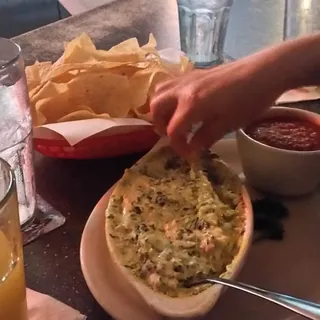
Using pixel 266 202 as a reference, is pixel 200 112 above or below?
above

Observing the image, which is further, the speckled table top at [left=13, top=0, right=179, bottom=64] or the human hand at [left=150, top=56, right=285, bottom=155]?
the speckled table top at [left=13, top=0, right=179, bottom=64]

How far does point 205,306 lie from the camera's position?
627mm

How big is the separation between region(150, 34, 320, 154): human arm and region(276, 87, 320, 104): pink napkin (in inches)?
11.0

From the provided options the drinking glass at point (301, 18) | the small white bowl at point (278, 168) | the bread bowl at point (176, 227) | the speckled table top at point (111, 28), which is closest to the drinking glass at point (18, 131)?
the bread bowl at point (176, 227)

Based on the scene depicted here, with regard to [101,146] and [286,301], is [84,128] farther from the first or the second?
[286,301]

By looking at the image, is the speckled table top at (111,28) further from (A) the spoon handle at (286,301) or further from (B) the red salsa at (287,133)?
(A) the spoon handle at (286,301)

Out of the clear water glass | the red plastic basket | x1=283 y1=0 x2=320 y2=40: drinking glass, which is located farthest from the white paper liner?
x1=283 y1=0 x2=320 y2=40: drinking glass

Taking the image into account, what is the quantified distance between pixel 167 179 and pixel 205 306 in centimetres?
22

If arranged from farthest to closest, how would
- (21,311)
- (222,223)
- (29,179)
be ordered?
1. (29,179)
2. (222,223)
3. (21,311)

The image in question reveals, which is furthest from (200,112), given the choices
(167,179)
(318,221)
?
(318,221)

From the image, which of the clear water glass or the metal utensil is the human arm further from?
the clear water glass

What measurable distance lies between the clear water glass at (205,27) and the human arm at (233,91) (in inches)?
17.4

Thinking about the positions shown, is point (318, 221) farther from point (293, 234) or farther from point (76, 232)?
point (76, 232)

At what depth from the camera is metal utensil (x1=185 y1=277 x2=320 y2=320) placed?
0.63m
